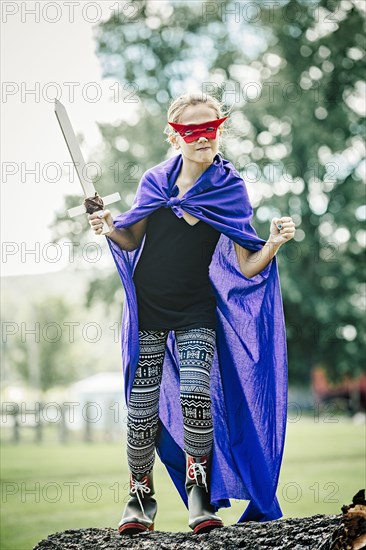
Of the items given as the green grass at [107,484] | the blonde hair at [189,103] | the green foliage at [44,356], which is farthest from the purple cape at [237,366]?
the green foliage at [44,356]

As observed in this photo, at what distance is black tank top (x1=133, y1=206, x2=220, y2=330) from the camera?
3760 mm

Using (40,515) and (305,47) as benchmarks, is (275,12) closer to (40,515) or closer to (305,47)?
(305,47)

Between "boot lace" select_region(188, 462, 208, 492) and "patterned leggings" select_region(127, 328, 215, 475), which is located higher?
"patterned leggings" select_region(127, 328, 215, 475)

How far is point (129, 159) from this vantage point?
15.8 m

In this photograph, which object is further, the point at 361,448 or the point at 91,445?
the point at 91,445

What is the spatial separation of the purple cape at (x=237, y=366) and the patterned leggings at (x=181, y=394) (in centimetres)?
12

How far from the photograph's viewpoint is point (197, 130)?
3.68 m

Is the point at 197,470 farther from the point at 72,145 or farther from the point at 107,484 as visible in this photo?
the point at 107,484

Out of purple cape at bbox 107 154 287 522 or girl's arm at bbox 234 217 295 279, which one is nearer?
girl's arm at bbox 234 217 295 279

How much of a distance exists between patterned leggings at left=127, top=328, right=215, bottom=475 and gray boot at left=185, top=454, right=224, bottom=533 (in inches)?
2.0

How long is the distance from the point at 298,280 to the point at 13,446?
675 centimetres

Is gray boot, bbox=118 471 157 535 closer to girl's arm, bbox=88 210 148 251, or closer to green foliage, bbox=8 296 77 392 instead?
girl's arm, bbox=88 210 148 251

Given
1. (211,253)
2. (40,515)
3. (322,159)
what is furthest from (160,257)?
(322,159)

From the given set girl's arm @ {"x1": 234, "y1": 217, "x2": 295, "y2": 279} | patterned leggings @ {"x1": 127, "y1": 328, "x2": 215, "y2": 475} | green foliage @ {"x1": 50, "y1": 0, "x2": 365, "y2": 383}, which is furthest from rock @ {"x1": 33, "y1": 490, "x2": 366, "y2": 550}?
green foliage @ {"x1": 50, "y1": 0, "x2": 365, "y2": 383}
